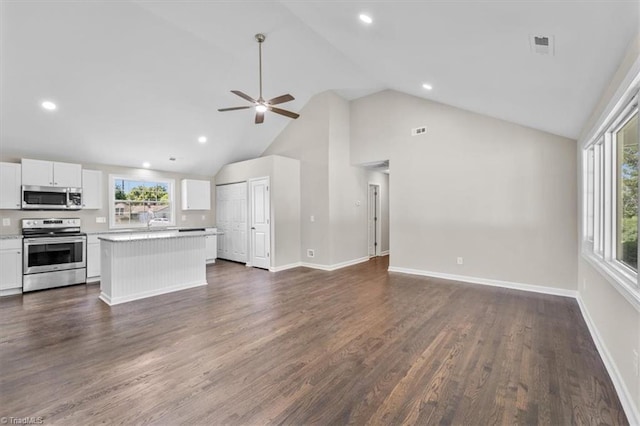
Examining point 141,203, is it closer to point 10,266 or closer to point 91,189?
point 91,189

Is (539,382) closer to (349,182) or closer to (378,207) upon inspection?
(349,182)

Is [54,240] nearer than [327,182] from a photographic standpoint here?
Yes

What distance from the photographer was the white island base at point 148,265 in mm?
4070

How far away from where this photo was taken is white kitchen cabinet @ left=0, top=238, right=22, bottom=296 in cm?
447

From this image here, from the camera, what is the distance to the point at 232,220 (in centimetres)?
745

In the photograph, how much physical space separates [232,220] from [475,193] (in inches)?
218

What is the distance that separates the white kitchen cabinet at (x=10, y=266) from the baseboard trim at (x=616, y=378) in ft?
23.8

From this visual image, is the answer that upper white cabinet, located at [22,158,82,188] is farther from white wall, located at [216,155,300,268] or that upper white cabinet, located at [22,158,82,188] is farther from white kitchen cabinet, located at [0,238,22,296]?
white wall, located at [216,155,300,268]

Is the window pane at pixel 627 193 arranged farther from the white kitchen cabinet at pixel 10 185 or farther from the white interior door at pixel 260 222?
the white kitchen cabinet at pixel 10 185

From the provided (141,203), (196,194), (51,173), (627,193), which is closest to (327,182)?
(196,194)

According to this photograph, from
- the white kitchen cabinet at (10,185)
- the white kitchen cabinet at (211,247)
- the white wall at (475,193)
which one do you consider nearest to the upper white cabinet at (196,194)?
the white kitchen cabinet at (211,247)

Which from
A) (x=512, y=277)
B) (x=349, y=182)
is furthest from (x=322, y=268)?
(x=512, y=277)

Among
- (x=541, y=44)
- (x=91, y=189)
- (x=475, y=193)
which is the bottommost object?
(x=475, y=193)
